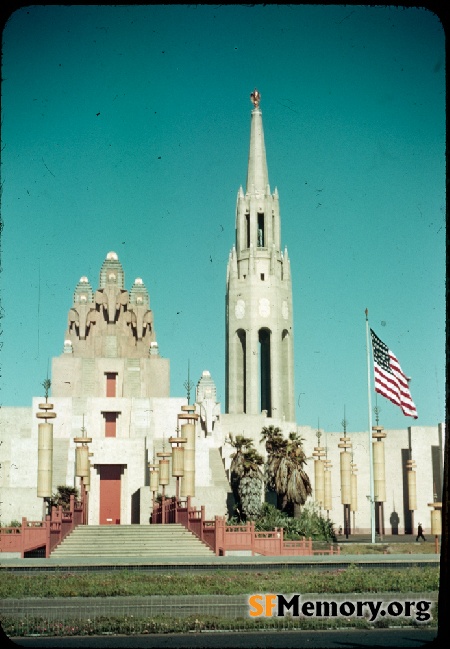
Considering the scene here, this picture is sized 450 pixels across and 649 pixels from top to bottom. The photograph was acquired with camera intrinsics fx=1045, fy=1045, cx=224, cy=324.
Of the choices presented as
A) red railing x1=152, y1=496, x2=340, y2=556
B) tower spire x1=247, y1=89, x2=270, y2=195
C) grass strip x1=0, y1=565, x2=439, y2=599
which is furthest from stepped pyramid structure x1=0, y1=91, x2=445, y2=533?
grass strip x1=0, y1=565, x2=439, y2=599

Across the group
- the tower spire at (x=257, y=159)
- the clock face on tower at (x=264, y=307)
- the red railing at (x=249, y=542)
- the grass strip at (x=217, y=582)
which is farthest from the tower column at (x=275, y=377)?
the grass strip at (x=217, y=582)

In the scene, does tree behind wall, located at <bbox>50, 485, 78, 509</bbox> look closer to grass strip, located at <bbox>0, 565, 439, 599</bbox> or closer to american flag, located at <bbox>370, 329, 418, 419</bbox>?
american flag, located at <bbox>370, 329, 418, 419</bbox>

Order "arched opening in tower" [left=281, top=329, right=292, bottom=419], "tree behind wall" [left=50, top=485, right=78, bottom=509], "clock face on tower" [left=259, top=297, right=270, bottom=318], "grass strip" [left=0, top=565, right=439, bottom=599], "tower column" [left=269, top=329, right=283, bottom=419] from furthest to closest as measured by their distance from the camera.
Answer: "arched opening in tower" [left=281, top=329, right=292, bottom=419]
"clock face on tower" [left=259, top=297, right=270, bottom=318]
"tower column" [left=269, top=329, right=283, bottom=419]
"tree behind wall" [left=50, top=485, right=78, bottom=509]
"grass strip" [left=0, top=565, right=439, bottom=599]

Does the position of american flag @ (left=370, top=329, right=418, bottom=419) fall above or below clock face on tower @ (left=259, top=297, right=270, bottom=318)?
below

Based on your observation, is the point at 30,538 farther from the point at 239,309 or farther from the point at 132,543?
the point at 239,309

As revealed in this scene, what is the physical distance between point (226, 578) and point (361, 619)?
6.86m

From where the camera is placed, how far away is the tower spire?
82625 mm

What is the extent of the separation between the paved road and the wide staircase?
18087 mm

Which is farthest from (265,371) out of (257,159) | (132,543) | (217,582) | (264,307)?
(217,582)

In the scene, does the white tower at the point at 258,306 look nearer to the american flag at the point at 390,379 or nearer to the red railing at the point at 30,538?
the american flag at the point at 390,379

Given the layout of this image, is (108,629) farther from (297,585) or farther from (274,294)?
(274,294)

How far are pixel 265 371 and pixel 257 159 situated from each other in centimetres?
1682

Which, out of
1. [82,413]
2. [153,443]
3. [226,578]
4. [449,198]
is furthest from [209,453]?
[449,198]

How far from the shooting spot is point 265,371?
267 feet
